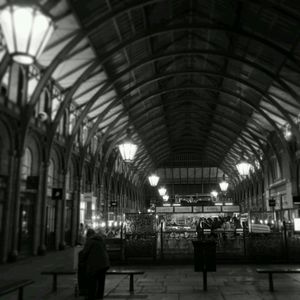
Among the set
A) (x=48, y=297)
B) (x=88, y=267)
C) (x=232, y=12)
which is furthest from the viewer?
(x=232, y=12)

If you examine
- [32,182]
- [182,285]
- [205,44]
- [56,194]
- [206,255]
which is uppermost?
[205,44]

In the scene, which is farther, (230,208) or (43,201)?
(230,208)

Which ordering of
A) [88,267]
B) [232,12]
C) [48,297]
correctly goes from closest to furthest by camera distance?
[88,267] → [48,297] → [232,12]

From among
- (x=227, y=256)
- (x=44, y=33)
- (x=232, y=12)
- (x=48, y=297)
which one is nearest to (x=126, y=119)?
(x=232, y=12)

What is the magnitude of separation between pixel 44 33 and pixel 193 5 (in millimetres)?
17849

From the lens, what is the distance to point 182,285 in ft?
36.2

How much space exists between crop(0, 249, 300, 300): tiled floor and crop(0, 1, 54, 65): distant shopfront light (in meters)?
5.96

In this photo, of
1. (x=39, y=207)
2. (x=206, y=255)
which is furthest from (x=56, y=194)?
(x=206, y=255)

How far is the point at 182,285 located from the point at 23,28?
809 cm

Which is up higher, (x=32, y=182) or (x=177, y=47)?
(x=177, y=47)

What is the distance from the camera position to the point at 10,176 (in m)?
18.1

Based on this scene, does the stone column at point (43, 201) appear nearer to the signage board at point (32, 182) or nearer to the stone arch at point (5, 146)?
the signage board at point (32, 182)

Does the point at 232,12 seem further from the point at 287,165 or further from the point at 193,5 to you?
the point at 287,165

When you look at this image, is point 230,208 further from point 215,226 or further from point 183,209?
point 215,226
